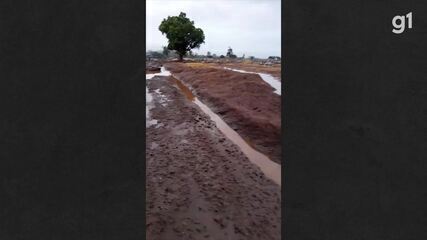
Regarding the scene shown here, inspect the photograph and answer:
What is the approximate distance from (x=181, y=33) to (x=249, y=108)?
32.0m

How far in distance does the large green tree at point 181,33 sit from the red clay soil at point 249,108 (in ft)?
76.9

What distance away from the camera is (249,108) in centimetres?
1170

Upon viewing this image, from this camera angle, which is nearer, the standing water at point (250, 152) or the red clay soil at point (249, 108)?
the standing water at point (250, 152)

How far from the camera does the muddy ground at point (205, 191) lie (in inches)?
177
